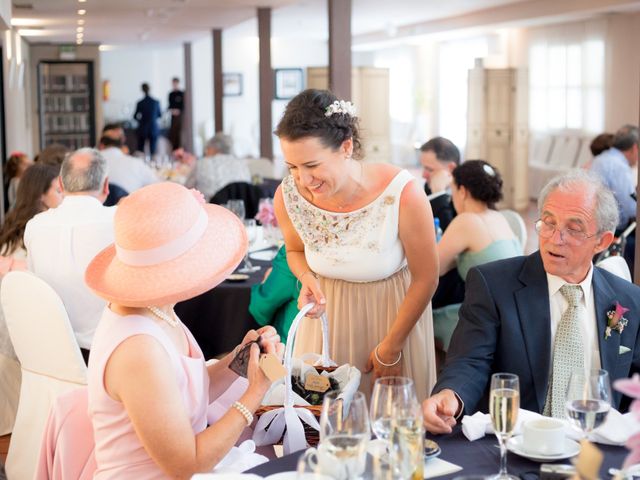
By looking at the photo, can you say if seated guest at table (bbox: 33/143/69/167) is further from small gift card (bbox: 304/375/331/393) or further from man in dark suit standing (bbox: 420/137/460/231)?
small gift card (bbox: 304/375/331/393)

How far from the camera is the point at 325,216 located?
10.7 ft

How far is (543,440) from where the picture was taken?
2.19 m

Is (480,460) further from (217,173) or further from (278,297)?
(217,173)

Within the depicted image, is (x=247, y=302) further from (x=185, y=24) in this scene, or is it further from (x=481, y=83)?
(x=481, y=83)

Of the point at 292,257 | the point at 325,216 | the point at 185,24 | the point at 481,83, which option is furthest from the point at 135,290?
Result: the point at 481,83

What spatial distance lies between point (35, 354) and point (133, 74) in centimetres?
2376

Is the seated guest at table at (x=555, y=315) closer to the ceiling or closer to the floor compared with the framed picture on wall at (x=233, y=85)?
closer to the floor

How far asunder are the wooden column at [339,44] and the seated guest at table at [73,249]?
4.16 m

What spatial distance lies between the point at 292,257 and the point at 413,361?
1.96 feet

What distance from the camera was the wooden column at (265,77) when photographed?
1189 cm

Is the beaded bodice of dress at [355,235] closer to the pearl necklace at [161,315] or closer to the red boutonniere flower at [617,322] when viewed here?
the red boutonniere flower at [617,322]

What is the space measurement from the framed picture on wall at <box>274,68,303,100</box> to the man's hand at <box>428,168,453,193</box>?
20.5m

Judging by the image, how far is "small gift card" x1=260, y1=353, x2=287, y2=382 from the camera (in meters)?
2.36

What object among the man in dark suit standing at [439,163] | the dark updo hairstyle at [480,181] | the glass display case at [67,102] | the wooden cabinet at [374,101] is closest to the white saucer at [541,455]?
the dark updo hairstyle at [480,181]
